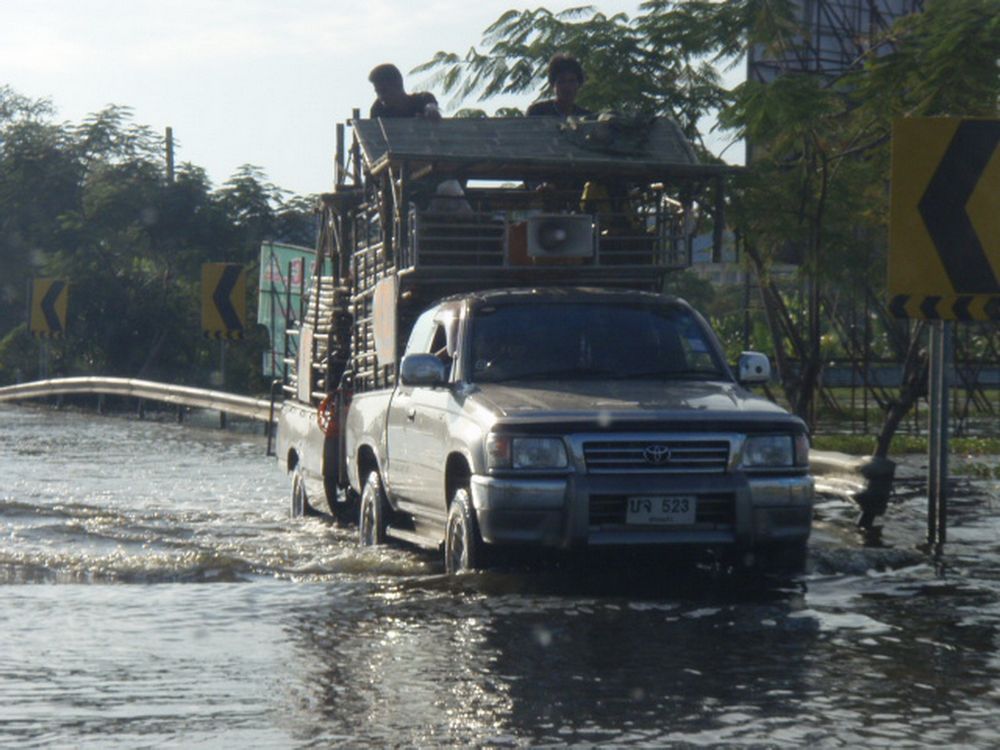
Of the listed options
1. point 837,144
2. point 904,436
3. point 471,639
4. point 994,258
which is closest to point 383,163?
point 994,258

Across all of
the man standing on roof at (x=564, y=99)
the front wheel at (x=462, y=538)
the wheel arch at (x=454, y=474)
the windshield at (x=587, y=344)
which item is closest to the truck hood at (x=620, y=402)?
the windshield at (x=587, y=344)

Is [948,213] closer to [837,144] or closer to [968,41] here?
[968,41]

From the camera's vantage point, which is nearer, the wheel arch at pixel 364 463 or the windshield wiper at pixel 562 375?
the windshield wiper at pixel 562 375

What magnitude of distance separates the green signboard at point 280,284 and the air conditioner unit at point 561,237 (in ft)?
17.6

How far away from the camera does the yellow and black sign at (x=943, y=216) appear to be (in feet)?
40.8

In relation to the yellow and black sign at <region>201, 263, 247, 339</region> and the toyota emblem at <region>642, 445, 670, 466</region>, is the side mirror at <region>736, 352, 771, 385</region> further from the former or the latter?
the yellow and black sign at <region>201, 263, 247, 339</region>

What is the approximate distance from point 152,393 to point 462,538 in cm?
2250

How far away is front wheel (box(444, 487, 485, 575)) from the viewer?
10.1 meters

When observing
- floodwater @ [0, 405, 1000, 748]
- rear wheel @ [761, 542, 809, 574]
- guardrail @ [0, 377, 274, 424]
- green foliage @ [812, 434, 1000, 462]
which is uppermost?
guardrail @ [0, 377, 274, 424]

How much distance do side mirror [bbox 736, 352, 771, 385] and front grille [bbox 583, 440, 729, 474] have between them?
141 cm

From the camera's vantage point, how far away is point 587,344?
11203 mm

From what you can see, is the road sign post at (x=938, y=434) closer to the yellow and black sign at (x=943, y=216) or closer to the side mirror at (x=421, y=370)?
the yellow and black sign at (x=943, y=216)

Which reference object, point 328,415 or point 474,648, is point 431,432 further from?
point 328,415

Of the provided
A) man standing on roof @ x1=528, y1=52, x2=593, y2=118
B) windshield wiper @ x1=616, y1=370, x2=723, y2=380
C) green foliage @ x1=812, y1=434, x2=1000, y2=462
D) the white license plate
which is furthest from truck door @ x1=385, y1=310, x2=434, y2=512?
green foliage @ x1=812, y1=434, x2=1000, y2=462
